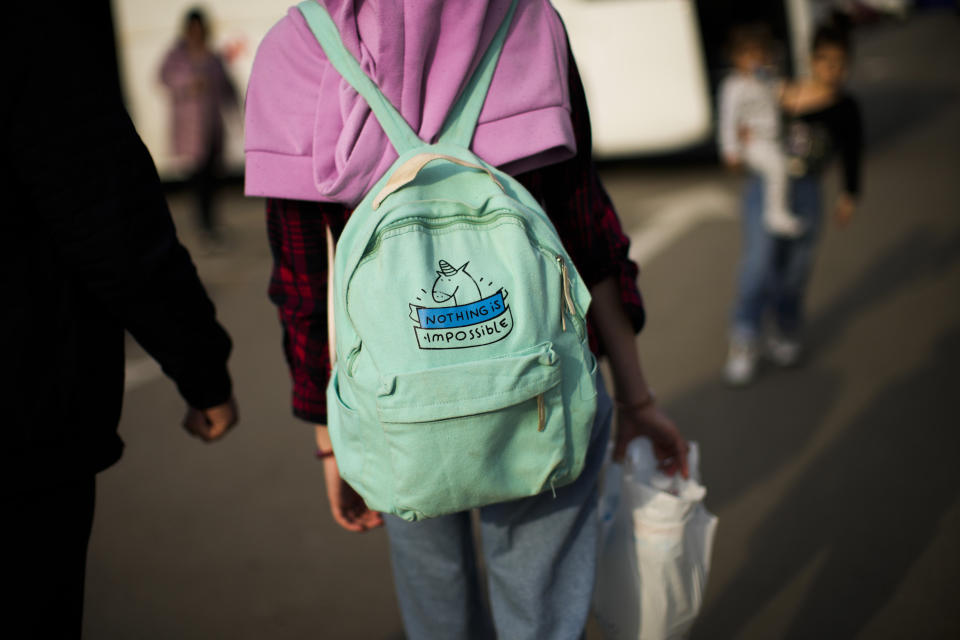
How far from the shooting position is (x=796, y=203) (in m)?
4.83

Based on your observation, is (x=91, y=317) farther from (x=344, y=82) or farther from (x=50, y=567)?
(x=344, y=82)

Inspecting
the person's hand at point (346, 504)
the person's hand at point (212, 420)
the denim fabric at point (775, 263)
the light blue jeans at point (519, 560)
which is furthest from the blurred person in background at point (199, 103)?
the light blue jeans at point (519, 560)

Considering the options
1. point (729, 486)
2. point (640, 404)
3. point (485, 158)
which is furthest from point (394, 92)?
point (729, 486)

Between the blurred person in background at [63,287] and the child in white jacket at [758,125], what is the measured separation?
12.3 ft

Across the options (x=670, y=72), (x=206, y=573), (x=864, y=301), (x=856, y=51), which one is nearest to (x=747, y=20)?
(x=670, y=72)

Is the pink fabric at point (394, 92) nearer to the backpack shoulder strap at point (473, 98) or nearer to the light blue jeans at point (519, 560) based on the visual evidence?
the backpack shoulder strap at point (473, 98)

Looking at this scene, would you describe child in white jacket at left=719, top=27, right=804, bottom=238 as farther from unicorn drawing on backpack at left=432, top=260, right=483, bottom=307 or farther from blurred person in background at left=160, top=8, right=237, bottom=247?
blurred person in background at left=160, top=8, right=237, bottom=247

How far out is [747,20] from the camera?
35.1 feet

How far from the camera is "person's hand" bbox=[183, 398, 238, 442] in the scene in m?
1.96

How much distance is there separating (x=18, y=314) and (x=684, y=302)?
514cm

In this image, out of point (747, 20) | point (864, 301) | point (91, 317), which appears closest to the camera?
point (91, 317)

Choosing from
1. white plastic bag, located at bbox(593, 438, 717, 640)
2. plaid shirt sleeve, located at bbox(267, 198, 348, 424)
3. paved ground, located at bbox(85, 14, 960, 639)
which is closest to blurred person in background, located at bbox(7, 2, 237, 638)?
plaid shirt sleeve, located at bbox(267, 198, 348, 424)

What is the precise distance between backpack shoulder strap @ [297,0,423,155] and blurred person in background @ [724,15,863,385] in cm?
370

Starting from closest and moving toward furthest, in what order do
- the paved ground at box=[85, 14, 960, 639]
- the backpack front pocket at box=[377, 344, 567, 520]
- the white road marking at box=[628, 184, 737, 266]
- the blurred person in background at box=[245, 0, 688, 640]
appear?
the backpack front pocket at box=[377, 344, 567, 520] → the blurred person in background at box=[245, 0, 688, 640] → the paved ground at box=[85, 14, 960, 639] → the white road marking at box=[628, 184, 737, 266]
